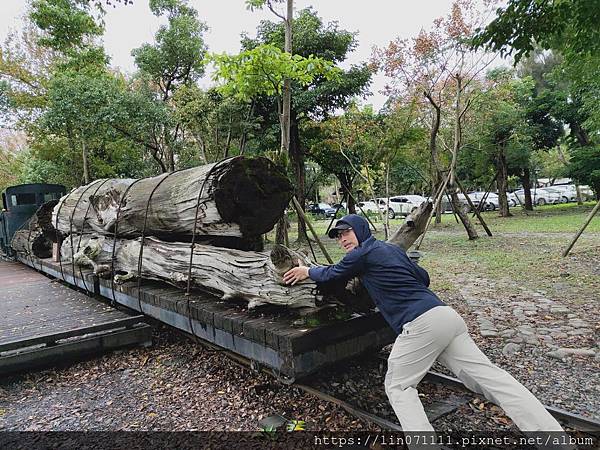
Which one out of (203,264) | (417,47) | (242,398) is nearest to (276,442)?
(242,398)

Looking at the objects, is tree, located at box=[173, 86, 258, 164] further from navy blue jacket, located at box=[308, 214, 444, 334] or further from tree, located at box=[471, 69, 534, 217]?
navy blue jacket, located at box=[308, 214, 444, 334]

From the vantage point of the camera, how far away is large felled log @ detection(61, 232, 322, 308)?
128 inches

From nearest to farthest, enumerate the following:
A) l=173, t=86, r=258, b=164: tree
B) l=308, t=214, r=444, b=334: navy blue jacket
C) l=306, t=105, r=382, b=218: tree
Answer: l=308, t=214, r=444, b=334: navy blue jacket
l=173, t=86, r=258, b=164: tree
l=306, t=105, r=382, b=218: tree

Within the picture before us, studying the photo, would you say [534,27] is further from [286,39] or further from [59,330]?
[59,330]

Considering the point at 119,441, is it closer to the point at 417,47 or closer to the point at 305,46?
the point at 417,47

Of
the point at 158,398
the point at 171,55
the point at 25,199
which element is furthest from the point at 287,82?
the point at 171,55

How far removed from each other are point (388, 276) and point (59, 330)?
3893mm

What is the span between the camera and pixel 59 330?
182 inches

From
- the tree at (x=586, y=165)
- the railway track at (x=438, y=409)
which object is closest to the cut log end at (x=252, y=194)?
the railway track at (x=438, y=409)

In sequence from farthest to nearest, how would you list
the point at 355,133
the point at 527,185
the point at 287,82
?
the point at 527,185
the point at 355,133
the point at 287,82

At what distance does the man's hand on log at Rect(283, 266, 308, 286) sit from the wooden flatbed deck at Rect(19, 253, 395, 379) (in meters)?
0.36

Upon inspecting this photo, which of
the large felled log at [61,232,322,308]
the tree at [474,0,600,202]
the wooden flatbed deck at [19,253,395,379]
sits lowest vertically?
the wooden flatbed deck at [19,253,395,379]

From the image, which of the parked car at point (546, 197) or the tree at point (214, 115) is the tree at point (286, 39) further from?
the parked car at point (546, 197)

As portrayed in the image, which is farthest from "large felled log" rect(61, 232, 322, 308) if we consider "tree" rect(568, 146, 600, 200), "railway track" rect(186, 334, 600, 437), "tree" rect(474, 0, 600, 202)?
"tree" rect(568, 146, 600, 200)
